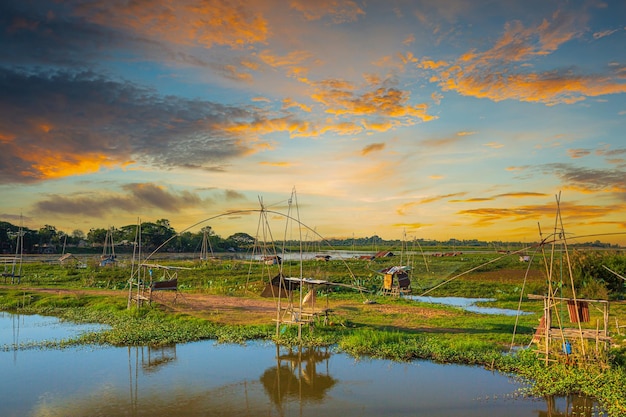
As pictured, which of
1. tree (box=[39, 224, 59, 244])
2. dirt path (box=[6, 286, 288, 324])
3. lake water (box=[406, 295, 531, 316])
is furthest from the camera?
tree (box=[39, 224, 59, 244])

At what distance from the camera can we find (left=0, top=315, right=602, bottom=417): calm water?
10.9 metres

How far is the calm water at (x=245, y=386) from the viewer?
35.6 ft

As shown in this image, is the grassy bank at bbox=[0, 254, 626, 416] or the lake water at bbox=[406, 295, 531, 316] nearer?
the grassy bank at bbox=[0, 254, 626, 416]

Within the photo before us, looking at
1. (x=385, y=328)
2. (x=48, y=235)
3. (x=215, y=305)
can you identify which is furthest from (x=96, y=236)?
(x=385, y=328)

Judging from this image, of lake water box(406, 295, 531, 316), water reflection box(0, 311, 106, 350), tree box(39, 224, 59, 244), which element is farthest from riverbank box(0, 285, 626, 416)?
tree box(39, 224, 59, 244)

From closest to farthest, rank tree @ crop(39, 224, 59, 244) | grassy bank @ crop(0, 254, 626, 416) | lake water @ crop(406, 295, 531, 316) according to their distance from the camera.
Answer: grassy bank @ crop(0, 254, 626, 416), lake water @ crop(406, 295, 531, 316), tree @ crop(39, 224, 59, 244)

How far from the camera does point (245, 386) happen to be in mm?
12570

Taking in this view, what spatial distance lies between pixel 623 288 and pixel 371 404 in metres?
24.3

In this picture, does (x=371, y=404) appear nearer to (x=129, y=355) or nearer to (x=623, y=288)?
(x=129, y=355)

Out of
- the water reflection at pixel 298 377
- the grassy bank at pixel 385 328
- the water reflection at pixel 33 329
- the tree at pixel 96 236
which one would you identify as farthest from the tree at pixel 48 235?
the water reflection at pixel 298 377

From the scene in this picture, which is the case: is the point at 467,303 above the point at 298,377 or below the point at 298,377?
above

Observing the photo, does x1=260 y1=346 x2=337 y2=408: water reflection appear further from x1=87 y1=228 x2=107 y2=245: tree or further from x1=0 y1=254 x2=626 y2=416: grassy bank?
x1=87 y1=228 x2=107 y2=245: tree

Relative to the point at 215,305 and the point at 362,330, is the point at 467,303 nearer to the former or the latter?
the point at 362,330

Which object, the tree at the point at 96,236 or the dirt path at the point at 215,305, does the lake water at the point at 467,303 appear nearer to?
the dirt path at the point at 215,305
